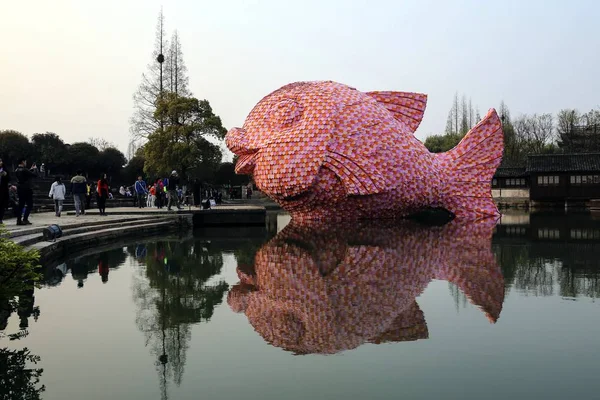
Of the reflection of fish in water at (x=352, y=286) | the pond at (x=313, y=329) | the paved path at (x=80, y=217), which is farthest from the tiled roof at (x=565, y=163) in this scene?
the pond at (x=313, y=329)

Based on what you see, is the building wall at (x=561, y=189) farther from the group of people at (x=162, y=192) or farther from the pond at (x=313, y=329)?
the pond at (x=313, y=329)

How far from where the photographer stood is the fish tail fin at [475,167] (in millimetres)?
17984

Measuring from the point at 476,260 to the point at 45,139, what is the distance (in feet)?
176

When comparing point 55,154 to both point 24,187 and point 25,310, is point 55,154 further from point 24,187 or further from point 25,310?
point 25,310

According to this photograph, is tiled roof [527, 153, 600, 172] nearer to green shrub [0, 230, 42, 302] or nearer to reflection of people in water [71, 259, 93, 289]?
reflection of people in water [71, 259, 93, 289]

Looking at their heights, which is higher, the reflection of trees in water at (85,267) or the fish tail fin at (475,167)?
the fish tail fin at (475,167)

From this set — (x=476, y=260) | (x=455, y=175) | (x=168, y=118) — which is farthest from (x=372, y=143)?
(x=168, y=118)

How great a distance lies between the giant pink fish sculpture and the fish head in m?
0.03

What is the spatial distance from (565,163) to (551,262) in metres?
33.0

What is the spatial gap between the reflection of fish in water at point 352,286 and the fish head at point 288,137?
3.84 meters

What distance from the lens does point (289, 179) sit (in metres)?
16.2

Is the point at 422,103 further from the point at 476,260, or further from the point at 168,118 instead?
the point at 168,118

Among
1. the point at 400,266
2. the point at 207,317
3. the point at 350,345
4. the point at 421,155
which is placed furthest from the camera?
the point at 421,155

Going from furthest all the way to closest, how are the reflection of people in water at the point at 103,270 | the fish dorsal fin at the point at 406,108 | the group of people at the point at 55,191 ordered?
the fish dorsal fin at the point at 406,108 → the group of people at the point at 55,191 → the reflection of people in water at the point at 103,270
